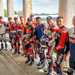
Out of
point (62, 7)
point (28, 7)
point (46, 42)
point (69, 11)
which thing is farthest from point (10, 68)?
point (28, 7)

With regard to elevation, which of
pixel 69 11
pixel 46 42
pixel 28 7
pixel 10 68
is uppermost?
pixel 69 11

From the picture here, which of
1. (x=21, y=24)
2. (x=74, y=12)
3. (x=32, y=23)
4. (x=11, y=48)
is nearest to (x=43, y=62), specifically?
(x=32, y=23)

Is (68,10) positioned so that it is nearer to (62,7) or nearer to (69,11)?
(69,11)

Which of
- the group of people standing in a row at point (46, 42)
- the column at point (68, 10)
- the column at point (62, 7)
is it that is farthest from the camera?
the column at point (62, 7)

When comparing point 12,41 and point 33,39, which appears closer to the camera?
point 33,39

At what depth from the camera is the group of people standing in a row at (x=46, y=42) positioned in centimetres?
504

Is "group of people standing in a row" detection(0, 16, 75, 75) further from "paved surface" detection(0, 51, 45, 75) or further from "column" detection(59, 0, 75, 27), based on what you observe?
"column" detection(59, 0, 75, 27)

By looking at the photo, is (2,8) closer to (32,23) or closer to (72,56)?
(32,23)

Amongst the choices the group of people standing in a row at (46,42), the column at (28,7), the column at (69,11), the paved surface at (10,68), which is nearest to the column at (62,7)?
the column at (69,11)

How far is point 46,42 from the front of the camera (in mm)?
6160

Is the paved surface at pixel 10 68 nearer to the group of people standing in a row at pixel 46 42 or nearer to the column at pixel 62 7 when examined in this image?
the group of people standing in a row at pixel 46 42

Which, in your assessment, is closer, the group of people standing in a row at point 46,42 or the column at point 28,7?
the group of people standing in a row at point 46,42

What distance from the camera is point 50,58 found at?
5.82 metres

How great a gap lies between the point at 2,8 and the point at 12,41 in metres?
8.89
